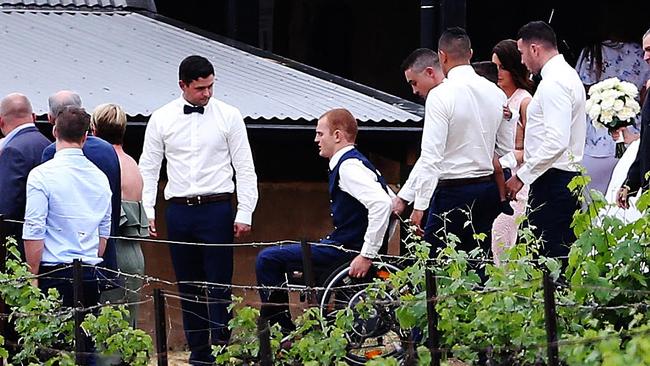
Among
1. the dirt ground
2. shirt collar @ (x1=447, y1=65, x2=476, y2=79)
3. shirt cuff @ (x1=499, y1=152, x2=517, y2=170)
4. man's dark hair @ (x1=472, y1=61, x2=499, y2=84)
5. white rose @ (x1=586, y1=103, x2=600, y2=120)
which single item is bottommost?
the dirt ground

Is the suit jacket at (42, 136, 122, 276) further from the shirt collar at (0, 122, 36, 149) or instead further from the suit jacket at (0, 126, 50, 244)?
the shirt collar at (0, 122, 36, 149)

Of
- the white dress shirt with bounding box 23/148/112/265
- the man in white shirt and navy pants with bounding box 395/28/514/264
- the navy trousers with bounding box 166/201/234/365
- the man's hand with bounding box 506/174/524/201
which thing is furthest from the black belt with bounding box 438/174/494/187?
the white dress shirt with bounding box 23/148/112/265

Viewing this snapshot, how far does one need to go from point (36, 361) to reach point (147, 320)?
136 inches

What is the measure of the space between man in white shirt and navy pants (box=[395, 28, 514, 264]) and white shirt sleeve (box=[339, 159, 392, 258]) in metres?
0.18

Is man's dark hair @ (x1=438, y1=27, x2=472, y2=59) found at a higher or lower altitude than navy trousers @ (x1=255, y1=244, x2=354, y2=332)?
higher

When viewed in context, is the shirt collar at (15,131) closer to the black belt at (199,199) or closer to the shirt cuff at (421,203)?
the black belt at (199,199)

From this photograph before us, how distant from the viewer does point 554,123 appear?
8.02 meters

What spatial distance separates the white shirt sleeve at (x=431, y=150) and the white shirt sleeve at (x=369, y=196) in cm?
20

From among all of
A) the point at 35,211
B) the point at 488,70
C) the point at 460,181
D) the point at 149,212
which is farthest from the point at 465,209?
the point at 35,211

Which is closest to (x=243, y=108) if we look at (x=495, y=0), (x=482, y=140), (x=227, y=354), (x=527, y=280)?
(x=482, y=140)

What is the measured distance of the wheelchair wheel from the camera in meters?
6.36

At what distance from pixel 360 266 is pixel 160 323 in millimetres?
2186

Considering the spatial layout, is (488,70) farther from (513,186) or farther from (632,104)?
(513,186)

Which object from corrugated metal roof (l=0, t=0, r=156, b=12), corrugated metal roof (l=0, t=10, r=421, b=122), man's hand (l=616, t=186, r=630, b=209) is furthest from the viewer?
corrugated metal roof (l=0, t=0, r=156, b=12)
